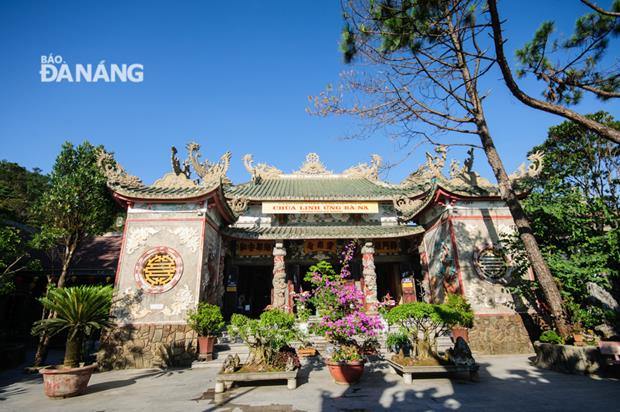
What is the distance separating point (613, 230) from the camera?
257 inches

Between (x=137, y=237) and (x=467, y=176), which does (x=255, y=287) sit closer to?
(x=137, y=237)

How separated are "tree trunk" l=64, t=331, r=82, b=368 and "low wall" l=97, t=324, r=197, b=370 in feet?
7.01

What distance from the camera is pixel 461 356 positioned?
5770 mm

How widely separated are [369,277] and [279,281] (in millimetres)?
3290

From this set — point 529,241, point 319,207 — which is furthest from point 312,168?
point 529,241

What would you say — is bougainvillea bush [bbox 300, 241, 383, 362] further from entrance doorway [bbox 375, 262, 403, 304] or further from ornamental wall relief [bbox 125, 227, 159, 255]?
entrance doorway [bbox 375, 262, 403, 304]

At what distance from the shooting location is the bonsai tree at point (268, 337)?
5684 millimetres

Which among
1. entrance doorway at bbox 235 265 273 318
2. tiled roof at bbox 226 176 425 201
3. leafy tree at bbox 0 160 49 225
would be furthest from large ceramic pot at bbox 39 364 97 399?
leafy tree at bbox 0 160 49 225

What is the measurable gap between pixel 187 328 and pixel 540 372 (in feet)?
27.0

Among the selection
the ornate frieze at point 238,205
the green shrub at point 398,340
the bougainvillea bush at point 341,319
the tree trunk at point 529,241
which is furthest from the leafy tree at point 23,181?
the tree trunk at point 529,241

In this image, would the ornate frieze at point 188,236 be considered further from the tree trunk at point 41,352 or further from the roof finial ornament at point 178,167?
the tree trunk at point 41,352

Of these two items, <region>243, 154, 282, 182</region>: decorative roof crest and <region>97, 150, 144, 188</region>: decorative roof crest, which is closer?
<region>97, 150, 144, 188</region>: decorative roof crest

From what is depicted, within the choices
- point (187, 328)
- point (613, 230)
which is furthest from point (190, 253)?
point (613, 230)

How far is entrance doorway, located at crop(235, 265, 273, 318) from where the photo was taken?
1317 centimetres
